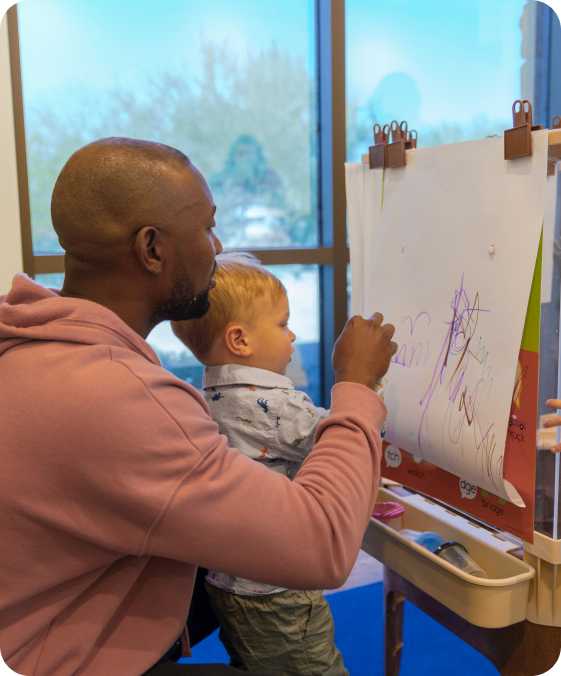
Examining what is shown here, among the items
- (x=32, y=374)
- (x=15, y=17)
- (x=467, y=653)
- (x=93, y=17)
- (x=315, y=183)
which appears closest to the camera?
(x=32, y=374)

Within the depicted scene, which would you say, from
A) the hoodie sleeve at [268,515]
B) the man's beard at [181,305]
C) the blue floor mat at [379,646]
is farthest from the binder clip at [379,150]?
the blue floor mat at [379,646]

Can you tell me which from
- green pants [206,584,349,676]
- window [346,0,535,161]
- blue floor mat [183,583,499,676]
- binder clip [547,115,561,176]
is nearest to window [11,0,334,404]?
A: window [346,0,535,161]

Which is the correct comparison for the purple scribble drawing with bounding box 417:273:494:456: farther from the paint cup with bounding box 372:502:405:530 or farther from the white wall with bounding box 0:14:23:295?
the white wall with bounding box 0:14:23:295

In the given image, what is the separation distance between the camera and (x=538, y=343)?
0.93 metres

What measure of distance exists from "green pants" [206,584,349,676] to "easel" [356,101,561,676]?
155 mm

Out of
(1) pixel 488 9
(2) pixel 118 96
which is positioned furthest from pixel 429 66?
(2) pixel 118 96

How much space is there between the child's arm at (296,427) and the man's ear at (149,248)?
1.19 ft

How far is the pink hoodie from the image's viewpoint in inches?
28.2

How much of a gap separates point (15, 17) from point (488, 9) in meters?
1.90

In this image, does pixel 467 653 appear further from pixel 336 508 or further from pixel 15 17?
pixel 15 17

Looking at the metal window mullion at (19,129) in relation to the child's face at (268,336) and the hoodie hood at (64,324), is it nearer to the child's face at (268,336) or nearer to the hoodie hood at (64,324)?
the child's face at (268,336)

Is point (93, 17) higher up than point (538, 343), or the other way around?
point (93, 17)

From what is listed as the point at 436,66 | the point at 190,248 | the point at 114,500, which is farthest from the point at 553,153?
the point at 436,66

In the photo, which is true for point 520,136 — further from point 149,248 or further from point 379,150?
point 149,248
